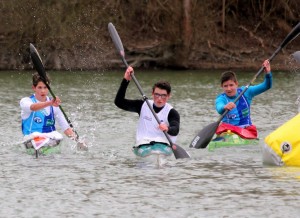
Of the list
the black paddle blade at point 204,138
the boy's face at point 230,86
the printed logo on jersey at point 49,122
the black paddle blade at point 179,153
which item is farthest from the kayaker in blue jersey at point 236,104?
the printed logo on jersey at point 49,122

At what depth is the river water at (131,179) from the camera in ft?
28.0

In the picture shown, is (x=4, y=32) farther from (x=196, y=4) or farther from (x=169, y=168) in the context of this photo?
(x=169, y=168)

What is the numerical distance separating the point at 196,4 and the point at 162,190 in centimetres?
2111

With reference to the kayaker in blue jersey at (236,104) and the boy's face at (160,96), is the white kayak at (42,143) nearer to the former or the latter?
the boy's face at (160,96)

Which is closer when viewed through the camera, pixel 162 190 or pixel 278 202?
pixel 278 202

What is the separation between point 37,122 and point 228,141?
2547 millimetres

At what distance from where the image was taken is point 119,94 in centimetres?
1151

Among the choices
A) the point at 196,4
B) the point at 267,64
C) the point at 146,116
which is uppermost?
the point at 196,4

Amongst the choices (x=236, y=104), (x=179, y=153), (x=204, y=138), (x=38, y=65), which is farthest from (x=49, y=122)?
(x=236, y=104)

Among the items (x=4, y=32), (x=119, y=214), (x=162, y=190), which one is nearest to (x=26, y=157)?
(x=162, y=190)

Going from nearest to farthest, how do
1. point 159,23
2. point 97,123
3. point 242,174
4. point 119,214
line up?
point 119,214 < point 242,174 < point 97,123 < point 159,23

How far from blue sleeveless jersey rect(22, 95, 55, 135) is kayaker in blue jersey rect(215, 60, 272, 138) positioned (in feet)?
7.67

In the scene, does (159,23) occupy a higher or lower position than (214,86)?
higher

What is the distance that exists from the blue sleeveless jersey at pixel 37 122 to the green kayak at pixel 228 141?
6.98 feet
